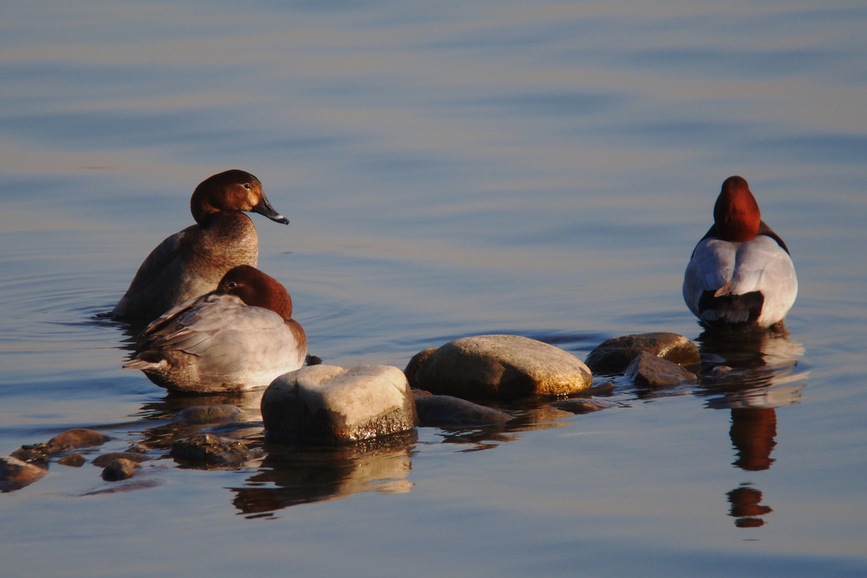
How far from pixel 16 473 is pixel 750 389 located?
4.38 m

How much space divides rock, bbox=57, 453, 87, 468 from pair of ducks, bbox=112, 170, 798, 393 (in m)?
1.32

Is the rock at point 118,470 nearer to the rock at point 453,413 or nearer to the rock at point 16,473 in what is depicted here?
the rock at point 16,473

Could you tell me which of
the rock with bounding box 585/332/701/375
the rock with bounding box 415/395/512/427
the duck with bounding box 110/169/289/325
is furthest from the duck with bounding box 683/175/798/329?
the duck with bounding box 110/169/289/325

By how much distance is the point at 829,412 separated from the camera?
7.02 meters

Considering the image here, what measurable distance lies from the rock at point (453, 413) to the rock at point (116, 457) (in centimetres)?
161

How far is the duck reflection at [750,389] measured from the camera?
5.76m

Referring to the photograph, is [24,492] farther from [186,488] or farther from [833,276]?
[833,276]

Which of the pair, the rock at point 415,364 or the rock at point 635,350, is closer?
the rock at point 415,364

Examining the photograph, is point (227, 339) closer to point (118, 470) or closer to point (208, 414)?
point (208, 414)

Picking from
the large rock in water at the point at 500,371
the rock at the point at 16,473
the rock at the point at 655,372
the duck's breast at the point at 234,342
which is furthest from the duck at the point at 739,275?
the rock at the point at 16,473

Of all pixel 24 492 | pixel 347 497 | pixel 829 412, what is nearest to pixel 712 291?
pixel 829 412

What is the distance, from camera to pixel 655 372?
25.9 ft

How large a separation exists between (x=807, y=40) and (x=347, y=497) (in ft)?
49.0

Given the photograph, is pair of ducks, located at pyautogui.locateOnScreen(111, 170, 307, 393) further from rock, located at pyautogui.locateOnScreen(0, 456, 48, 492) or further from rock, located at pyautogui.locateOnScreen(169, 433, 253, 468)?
rock, located at pyautogui.locateOnScreen(0, 456, 48, 492)
